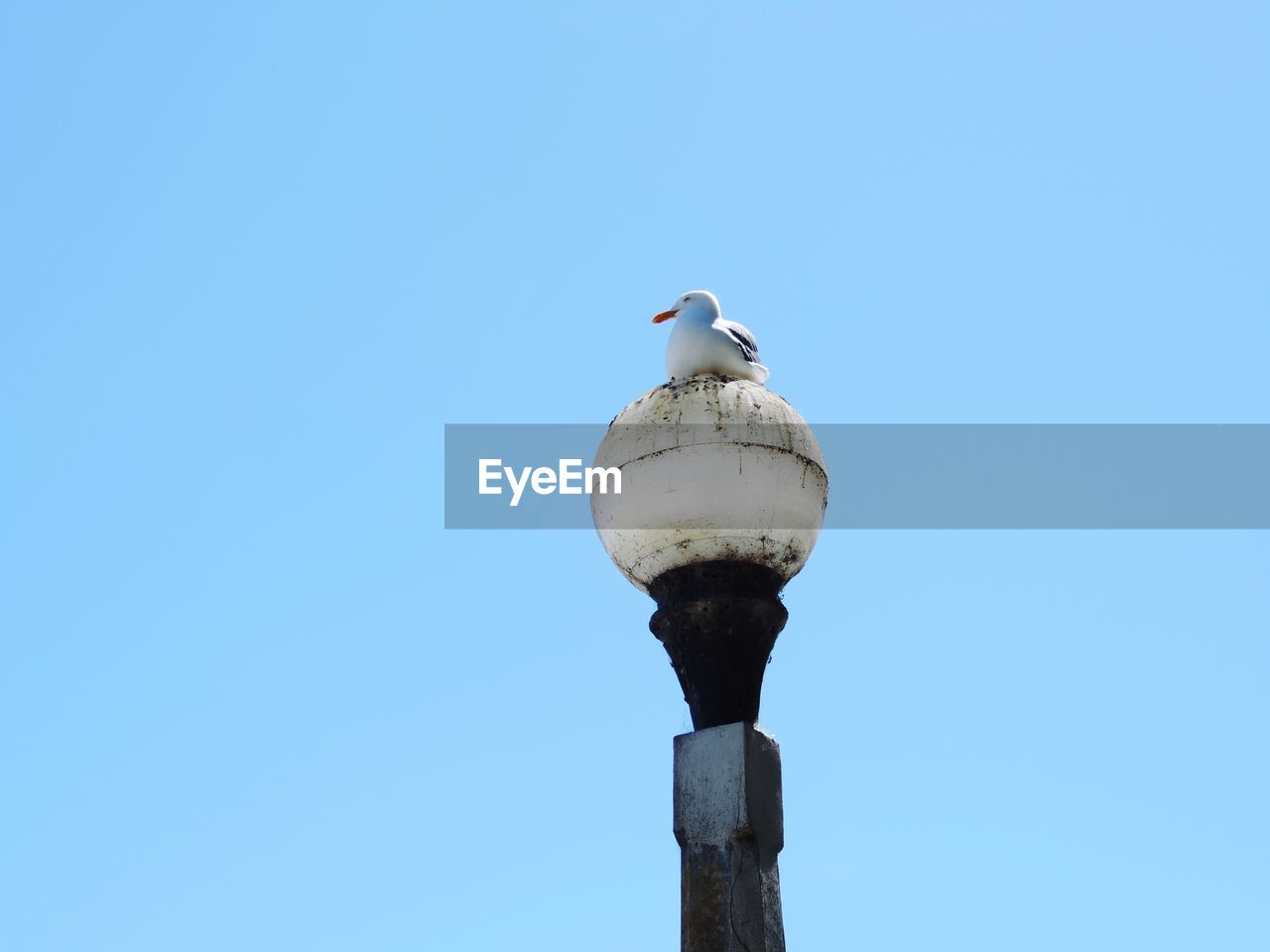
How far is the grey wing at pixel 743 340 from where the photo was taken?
6670 millimetres

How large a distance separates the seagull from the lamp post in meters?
0.28

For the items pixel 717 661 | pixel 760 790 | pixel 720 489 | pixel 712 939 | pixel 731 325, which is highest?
pixel 731 325

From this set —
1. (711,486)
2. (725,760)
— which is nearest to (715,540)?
(711,486)

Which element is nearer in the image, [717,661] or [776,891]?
[776,891]

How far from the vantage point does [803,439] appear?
6.24 metres

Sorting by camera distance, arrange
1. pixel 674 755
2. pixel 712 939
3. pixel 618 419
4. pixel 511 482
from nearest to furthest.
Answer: pixel 712 939
pixel 674 755
pixel 618 419
pixel 511 482

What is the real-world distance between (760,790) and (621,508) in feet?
3.80

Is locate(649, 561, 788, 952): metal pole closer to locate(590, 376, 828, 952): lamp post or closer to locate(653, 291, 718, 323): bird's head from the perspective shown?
locate(590, 376, 828, 952): lamp post

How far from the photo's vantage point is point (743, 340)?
6.73 metres

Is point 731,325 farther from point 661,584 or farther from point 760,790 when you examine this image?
point 760,790

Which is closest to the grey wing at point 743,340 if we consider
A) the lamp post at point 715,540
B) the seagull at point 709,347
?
the seagull at point 709,347

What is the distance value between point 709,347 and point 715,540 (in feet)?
3.05

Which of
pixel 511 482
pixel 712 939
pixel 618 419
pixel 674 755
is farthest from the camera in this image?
pixel 511 482

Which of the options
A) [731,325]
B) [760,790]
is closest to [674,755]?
[760,790]
